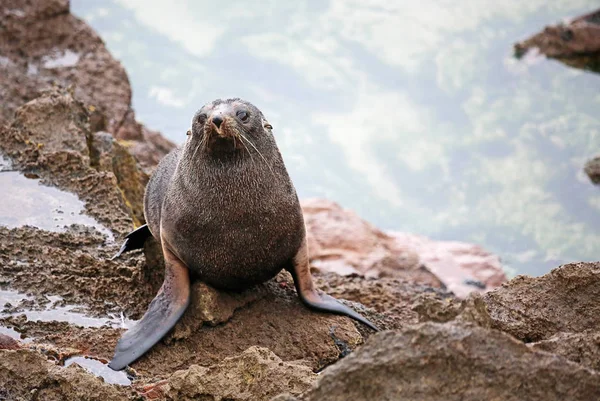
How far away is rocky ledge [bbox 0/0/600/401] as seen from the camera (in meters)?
2.79

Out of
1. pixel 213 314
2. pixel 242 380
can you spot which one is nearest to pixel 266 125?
pixel 213 314

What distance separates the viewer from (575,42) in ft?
52.4

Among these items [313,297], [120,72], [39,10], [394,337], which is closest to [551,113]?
[120,72]

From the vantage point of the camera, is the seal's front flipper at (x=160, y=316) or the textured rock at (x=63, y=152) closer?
the seal's front flipper at (x=160, y=316)

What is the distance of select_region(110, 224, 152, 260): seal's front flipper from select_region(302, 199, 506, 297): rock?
291 centimetres

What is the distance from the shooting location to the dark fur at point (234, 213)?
198 inches

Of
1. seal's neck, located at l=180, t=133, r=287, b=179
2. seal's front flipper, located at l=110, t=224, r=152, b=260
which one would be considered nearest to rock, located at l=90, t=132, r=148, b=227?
seal's front flipper, located at l=110, t=224, r=152, b=260

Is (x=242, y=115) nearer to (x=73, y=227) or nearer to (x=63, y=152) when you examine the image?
(x=73, y=227)

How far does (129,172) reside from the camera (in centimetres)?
777

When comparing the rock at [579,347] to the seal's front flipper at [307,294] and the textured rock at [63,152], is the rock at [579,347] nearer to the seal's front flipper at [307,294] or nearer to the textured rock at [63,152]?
the seal's front flipper at [307,294]

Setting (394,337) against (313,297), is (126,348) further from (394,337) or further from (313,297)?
(394,337)

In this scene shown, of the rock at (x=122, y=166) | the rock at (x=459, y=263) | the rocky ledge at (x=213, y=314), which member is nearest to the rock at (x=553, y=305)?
the rocky ledge at (x=213, y=314)

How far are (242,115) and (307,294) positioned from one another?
134cm

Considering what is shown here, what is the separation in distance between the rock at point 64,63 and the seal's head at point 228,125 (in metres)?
4.33
